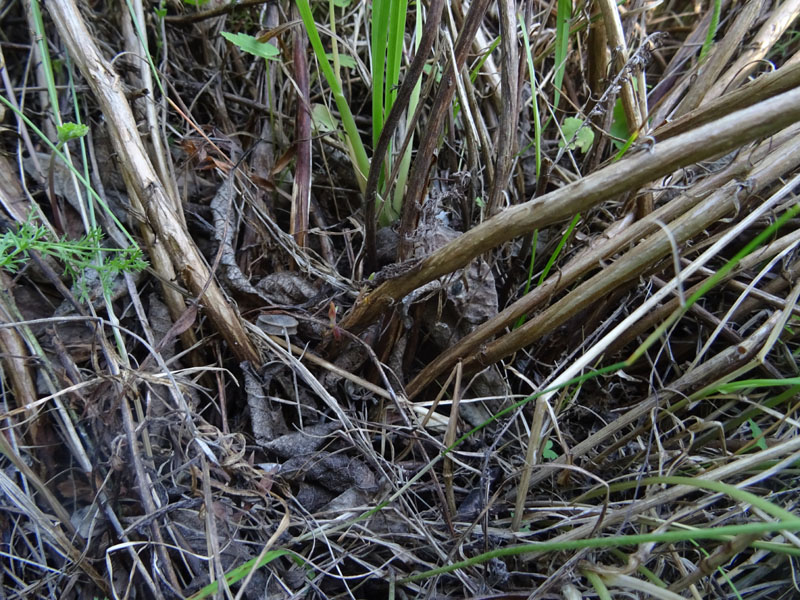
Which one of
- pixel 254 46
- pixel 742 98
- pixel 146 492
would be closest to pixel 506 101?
pixel 742 98

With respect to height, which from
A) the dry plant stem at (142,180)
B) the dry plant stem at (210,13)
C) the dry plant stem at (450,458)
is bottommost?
the dry plant stem at (450,458)

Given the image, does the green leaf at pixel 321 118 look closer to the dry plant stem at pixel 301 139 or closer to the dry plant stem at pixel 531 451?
the dry plant stem at pixel 301 139

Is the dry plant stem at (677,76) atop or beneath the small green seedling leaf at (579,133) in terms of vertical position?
atop

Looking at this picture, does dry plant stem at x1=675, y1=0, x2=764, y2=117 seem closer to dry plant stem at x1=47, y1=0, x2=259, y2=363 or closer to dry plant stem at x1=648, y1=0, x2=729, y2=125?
dry plant stem at x1=648, y1=0, x2=729, y2=125

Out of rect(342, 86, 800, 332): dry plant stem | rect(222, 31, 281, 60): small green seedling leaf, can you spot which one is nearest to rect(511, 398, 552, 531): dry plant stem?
rect(342, 86, 800, 332): dry plant stem

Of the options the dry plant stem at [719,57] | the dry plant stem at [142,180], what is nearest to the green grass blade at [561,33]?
the dry plant stem at [719,57]

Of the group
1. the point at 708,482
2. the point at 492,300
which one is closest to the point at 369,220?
the point at 492,300

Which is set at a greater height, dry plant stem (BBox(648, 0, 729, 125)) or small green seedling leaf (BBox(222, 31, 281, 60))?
small green seedling leaf (BBox(222, 31, 281, 60))
